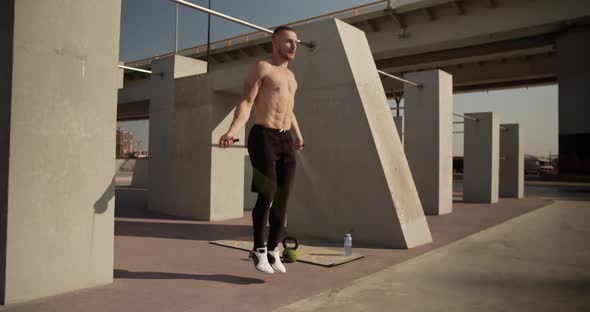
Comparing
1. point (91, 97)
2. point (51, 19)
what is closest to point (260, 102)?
point (91, 97)

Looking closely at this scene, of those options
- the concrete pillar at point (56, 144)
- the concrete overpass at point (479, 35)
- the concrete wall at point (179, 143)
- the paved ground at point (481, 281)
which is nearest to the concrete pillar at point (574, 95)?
the concrete overpass at point (479, 35)

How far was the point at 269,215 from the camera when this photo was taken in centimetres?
337

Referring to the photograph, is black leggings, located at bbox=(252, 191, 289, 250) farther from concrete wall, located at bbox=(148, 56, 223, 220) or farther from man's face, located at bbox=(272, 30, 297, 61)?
concrete wall, located at bbox=(148, 56, 223, 220)

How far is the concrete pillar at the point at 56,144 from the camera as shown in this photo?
2861 mm

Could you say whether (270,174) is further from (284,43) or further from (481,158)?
(481,158)

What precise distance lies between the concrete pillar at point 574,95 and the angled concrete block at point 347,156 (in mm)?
15079

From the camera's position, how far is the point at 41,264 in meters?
2.98

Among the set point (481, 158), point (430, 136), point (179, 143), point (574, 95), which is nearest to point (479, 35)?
point (574, 95)

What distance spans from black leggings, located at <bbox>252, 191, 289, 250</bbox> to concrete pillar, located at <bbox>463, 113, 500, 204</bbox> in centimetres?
1095

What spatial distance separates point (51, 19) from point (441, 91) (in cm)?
842

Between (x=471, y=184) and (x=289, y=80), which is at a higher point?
(x=289, y=80)

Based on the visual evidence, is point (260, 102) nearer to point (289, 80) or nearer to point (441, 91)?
point (289, 80)

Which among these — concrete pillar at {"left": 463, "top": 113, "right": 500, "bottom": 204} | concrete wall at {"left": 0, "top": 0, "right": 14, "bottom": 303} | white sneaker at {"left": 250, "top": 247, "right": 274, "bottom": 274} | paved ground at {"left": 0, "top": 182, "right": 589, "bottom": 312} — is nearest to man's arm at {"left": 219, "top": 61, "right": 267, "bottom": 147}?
white sneaker at {"left": 250, "top": 247, "right": 274, "bottom": 274}

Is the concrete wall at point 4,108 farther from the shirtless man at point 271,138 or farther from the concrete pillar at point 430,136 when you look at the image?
the concrete pillar at point 430,136
